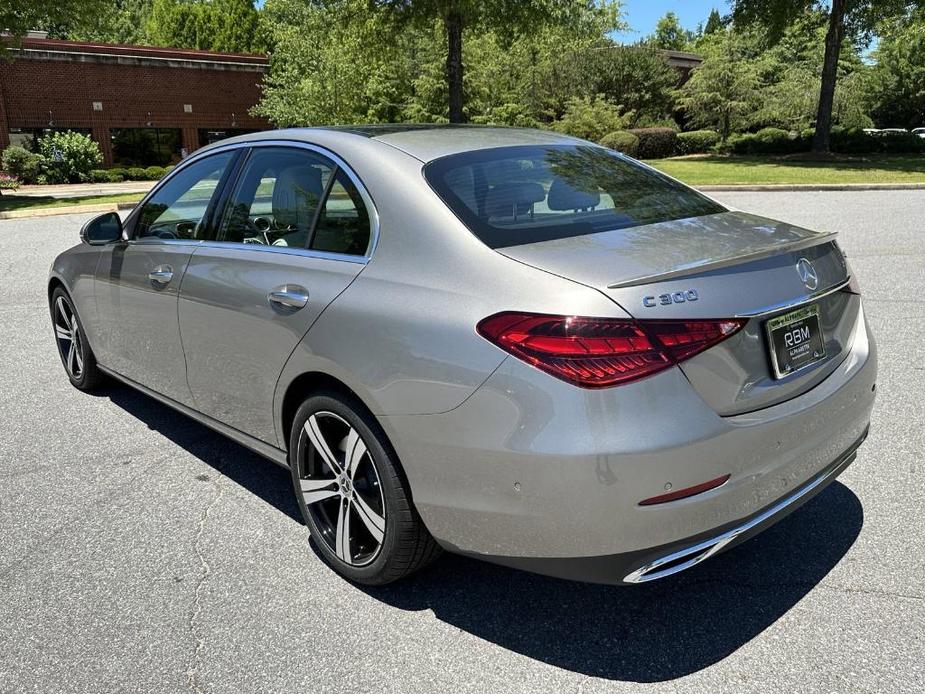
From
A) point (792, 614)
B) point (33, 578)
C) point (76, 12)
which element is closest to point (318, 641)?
point (33, 578)

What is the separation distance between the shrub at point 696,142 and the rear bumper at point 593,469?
34.0 meters

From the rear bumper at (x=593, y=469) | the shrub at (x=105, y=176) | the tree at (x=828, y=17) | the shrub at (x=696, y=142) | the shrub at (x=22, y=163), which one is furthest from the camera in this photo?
the shrub at (x=105, y=176)

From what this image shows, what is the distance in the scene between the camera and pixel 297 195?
338 cm

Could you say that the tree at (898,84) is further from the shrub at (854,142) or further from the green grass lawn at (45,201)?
the green grass lawn at (45,201)

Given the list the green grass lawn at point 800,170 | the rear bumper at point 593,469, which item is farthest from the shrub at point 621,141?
the rear bumper at point 593,469

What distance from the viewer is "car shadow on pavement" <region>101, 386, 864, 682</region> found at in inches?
102

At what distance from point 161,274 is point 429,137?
4.95 feet

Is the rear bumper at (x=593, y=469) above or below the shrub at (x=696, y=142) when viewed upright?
below

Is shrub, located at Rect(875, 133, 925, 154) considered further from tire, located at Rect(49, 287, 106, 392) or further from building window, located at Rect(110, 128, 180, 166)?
building window, located at Rect(110, 128, 180, 166)

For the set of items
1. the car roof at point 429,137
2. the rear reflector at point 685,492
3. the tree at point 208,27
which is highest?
the tree at point 208,27

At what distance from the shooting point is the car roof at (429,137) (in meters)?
3.19

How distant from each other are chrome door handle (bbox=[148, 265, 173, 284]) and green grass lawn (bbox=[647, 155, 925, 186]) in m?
16.5

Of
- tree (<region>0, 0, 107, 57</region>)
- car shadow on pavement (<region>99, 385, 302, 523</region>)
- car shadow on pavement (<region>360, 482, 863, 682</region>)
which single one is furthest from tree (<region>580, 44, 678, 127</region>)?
car shadow on pavement (<region>360, 482, 863, 682</region>)

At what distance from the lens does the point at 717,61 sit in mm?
37094
